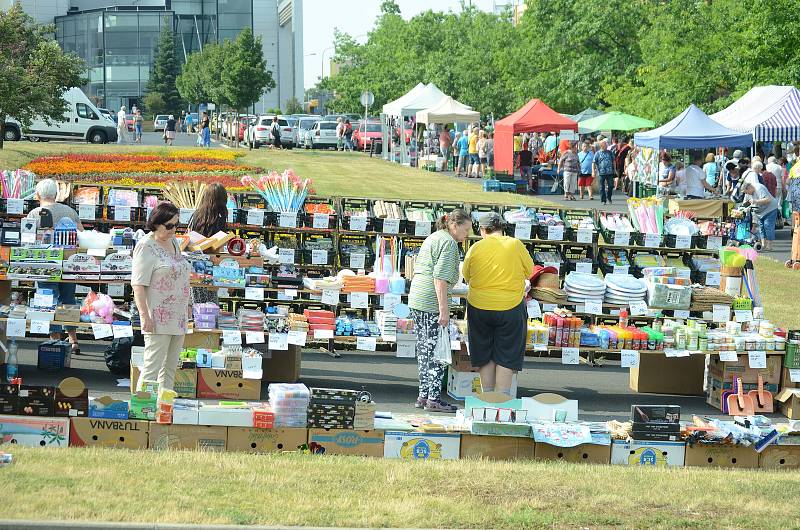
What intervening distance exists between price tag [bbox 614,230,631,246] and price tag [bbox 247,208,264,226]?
4.03m

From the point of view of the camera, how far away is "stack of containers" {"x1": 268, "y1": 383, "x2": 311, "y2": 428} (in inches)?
334

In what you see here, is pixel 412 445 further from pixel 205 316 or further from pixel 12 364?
pixel 12 364

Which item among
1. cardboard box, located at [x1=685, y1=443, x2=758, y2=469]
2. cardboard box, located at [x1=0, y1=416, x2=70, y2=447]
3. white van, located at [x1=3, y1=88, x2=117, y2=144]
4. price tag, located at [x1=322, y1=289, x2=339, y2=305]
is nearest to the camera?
cardboard box, located at [x1=0, y1=416, x2=70, y2=447]

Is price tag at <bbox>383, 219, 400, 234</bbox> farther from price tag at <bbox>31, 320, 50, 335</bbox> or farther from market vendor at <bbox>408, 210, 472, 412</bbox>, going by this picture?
price tag at <bbox>31, 320, 50, 335</bbox>

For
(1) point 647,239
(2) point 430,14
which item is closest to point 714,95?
(1) point 647,239

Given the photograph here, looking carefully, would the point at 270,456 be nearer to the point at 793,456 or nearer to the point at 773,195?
the point at 793,456

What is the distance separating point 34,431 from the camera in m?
8.23

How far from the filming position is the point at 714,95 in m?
38.2

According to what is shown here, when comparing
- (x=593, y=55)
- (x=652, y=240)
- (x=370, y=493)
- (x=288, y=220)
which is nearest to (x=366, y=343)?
(x=288, y=220)

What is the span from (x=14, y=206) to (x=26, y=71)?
841 inches

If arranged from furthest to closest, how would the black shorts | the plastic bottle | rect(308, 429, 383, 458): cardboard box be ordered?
the plastic bottle < the black shorts < rect(308, 429, 383, 458): cardboard box

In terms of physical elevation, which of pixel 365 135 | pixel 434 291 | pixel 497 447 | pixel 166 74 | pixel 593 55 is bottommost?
pixel 497 447

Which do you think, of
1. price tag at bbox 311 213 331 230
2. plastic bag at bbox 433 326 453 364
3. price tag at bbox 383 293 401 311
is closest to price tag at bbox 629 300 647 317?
price tag at bbox 383 293 401 311

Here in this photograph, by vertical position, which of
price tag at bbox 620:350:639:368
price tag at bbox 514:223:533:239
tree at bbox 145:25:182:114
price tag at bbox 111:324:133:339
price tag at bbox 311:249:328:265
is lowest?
price tag at bbox 620:350:639:368
